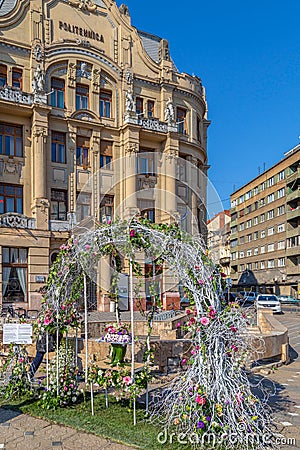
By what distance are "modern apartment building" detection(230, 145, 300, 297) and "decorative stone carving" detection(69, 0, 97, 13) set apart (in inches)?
1319

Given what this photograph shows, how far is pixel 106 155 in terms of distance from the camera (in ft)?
93.2

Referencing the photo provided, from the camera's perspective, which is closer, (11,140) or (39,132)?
(39,132)

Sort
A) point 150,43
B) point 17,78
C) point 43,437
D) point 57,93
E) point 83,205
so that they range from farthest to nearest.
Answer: point 150,43 < point 83,205 < point 57,93 < point 17,78 < point 43,437

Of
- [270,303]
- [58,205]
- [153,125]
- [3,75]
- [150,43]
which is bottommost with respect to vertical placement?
[270,303]

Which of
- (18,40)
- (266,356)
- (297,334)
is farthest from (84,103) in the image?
(266,356)

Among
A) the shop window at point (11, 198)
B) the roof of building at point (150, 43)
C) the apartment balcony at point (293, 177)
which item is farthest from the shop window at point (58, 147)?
the apartment balcony at point (293, 177)

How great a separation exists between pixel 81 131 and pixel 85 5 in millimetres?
7895

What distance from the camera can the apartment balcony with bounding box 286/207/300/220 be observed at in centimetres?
5296

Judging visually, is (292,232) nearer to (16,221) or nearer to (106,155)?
(106,155)

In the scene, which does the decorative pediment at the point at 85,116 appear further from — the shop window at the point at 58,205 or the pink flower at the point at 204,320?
the pink flower at the point at 204,320

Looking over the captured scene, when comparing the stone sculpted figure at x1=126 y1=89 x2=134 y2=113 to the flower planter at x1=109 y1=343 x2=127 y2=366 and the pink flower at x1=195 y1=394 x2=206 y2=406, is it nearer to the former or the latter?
the flower planter at x1=109 y1=343 x2=127 y2=366

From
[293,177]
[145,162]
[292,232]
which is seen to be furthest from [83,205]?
[293,177]

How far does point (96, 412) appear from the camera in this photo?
7992 millimetres

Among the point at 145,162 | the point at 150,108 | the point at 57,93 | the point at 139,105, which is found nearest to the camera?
the point at 57,93
